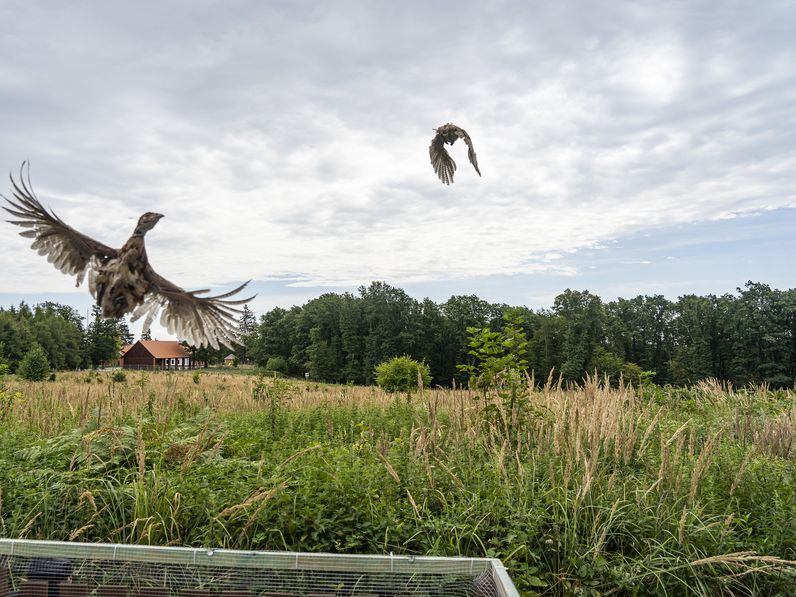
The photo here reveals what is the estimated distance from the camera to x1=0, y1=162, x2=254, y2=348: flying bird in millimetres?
1517

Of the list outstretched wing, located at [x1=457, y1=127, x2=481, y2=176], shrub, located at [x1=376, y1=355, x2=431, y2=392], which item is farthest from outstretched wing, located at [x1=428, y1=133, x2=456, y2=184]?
shrub, located at [x1=376, y1=355, x2=431, y2=392]

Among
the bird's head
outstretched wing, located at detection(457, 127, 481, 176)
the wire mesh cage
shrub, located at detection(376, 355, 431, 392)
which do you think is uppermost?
outstretched wing, located at detection(457, 127, 481, 176)

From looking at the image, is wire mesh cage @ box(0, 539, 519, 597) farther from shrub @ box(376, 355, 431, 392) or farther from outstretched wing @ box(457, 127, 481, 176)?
shrub @ box(376, 355, 431, 392)

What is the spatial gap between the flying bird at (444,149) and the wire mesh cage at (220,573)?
1.86 metres

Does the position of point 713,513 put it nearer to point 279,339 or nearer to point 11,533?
point 11,533

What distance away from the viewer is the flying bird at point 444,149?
9.14 ft

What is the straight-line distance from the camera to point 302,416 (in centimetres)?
700

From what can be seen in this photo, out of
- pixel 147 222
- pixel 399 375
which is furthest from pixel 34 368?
pixel 147 222

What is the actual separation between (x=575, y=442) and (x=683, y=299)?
154ft

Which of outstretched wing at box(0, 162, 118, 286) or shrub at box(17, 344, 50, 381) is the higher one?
outstretched wing at box(0, 162, 118, 286)

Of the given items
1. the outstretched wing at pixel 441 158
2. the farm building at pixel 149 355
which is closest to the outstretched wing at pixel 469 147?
the outstretched wing at pixel 441 158

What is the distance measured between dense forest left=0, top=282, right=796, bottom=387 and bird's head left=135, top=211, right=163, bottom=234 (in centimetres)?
3621

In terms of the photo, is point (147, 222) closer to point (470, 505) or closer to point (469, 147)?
point (469, 147)

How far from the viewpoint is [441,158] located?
333cm
